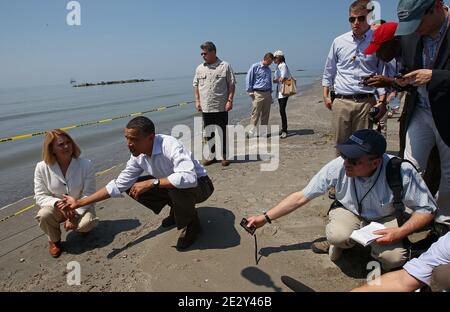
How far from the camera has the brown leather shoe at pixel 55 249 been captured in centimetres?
346

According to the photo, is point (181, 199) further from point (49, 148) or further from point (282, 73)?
point (282, 73)

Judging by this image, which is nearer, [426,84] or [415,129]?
[426,84]

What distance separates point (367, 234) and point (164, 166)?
1.96 metres

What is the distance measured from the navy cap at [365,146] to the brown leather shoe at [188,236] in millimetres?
1722

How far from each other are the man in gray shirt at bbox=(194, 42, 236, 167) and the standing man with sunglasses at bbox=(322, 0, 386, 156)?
208 centimetres

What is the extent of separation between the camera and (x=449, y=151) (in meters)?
2.74

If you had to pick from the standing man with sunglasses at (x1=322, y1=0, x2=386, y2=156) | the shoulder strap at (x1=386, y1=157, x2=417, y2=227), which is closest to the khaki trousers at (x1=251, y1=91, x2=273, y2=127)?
the standing man with sunglasses at (x1=322, y1=0, x2=386, y2=156)

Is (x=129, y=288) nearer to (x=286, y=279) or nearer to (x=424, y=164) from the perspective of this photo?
(x=286, y=279)

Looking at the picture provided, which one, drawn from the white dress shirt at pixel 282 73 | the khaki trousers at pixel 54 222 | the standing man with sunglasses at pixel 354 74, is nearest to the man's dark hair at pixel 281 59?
the white dress shirt at pixel 282 73

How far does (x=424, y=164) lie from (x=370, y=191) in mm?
702

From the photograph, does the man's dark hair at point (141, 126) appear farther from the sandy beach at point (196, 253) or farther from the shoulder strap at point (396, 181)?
the shoulder strap at point (396, 181)

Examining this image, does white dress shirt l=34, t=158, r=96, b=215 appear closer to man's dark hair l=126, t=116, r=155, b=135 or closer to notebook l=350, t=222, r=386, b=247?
man's dark hair l=126, t=116, r=155, b=135

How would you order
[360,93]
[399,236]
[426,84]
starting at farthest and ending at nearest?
[360,93], [426,84], [399,236]
